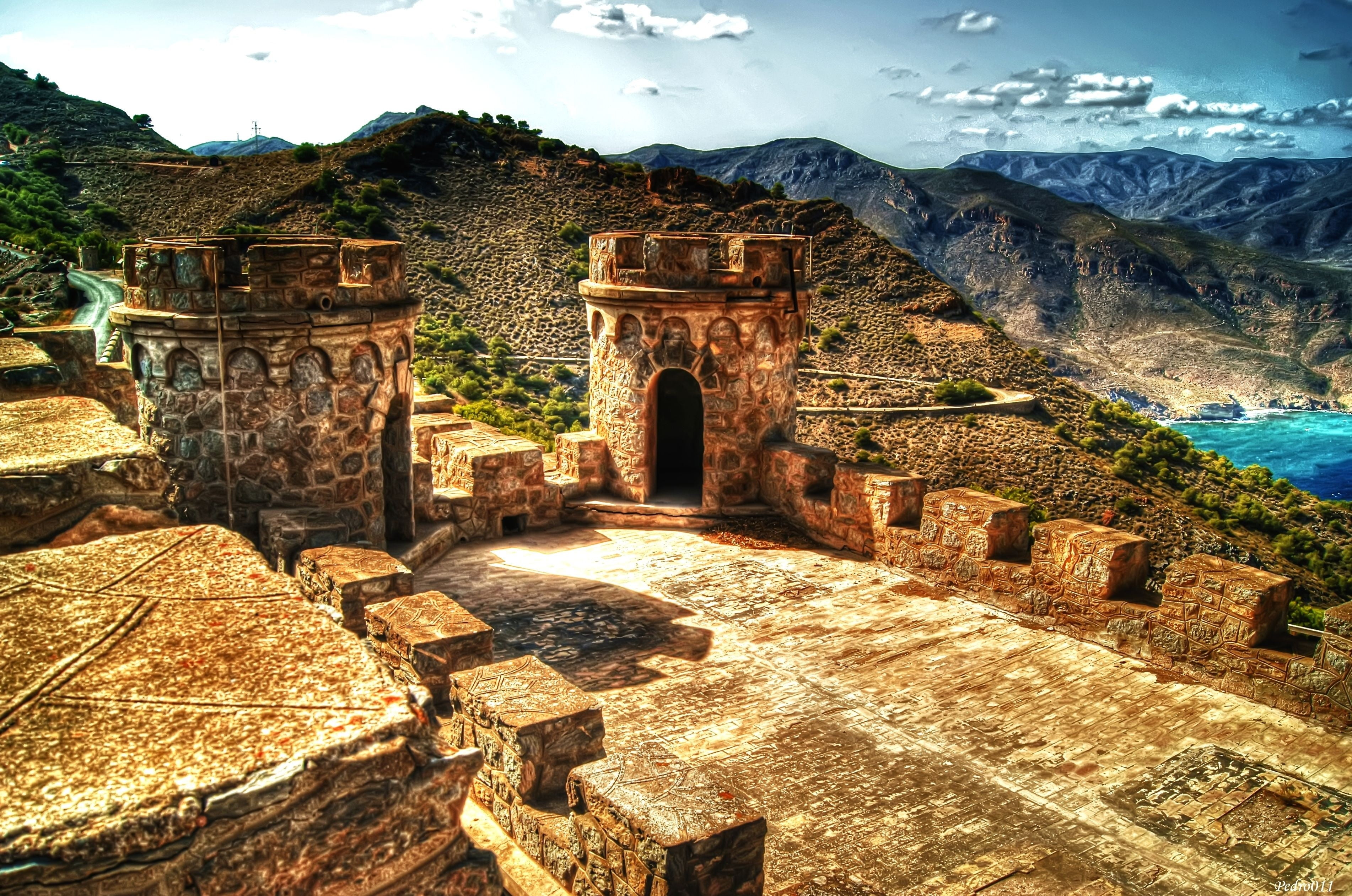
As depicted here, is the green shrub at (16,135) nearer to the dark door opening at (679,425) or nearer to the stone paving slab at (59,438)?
the dark door opening at (679,425)

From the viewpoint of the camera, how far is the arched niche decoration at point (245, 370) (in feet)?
24.9

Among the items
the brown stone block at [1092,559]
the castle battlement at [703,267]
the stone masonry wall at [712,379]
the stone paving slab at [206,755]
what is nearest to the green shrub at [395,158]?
the stone masonry wall at [712,379]

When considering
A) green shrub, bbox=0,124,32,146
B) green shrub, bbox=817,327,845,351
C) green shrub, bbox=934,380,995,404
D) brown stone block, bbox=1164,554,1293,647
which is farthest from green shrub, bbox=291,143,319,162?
brown stone block, bbox=1164,554,1293,647

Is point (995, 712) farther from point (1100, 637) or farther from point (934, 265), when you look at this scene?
point (934, 265)

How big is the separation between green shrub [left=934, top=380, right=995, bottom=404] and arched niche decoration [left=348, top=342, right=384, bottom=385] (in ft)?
161

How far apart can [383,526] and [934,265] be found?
127591 millimetres

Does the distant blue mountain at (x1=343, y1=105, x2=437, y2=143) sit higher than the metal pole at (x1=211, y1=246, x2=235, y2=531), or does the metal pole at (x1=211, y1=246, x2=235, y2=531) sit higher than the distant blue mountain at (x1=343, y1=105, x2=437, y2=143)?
the distant blue mountain at (x1=343, y1=105, x2=437, y2=143)

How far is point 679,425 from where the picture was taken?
12.4 m

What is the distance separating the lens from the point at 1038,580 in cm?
771

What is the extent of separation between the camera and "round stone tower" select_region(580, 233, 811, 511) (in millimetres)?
10008

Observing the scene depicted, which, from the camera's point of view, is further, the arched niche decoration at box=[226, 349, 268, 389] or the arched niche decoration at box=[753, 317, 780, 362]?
A: the arched niche decoration at box=[753, 317, 780, 362]

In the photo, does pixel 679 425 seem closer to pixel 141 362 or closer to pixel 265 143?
pixel 141 362

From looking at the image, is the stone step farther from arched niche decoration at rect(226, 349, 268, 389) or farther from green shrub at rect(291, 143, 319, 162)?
green shrub at rect(291, 143, 319, 162)

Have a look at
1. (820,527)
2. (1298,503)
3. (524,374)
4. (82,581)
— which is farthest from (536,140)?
(82,581)
